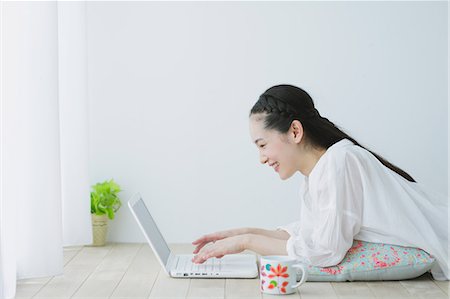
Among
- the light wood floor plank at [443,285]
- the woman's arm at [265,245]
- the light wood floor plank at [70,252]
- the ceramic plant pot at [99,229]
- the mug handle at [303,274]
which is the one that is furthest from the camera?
the ceramic plant pot at [99,229]

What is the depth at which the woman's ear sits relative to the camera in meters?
2.18

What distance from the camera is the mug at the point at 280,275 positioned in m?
1.94

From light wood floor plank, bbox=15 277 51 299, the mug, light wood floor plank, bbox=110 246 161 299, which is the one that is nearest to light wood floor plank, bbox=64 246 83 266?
light wood floor plank, bbox=110 246 161 299

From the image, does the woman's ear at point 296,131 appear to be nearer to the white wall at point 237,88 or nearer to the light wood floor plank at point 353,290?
the light wood floor plank at point 353,290

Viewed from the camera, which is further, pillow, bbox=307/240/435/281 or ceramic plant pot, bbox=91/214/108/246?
ceramic plant pot, bbox=91/214/108/246

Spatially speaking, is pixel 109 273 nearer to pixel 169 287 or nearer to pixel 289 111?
pixel 169 287

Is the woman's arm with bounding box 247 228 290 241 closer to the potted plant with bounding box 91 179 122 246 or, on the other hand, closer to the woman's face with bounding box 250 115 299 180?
the woman's face with bounding box 250 115 299 180

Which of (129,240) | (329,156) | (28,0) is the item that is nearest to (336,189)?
(329,156)

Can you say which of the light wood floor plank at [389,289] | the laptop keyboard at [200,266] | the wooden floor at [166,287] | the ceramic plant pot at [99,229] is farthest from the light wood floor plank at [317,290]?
the ceramic plant pot at [99,229]

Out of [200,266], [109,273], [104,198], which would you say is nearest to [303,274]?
[200,266]

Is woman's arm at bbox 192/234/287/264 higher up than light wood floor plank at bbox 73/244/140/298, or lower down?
higher up

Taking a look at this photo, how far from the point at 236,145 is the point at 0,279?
4.58 ft

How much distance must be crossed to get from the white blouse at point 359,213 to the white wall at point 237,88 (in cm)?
83

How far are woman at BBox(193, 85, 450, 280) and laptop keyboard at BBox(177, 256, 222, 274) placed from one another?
1.8 inches
